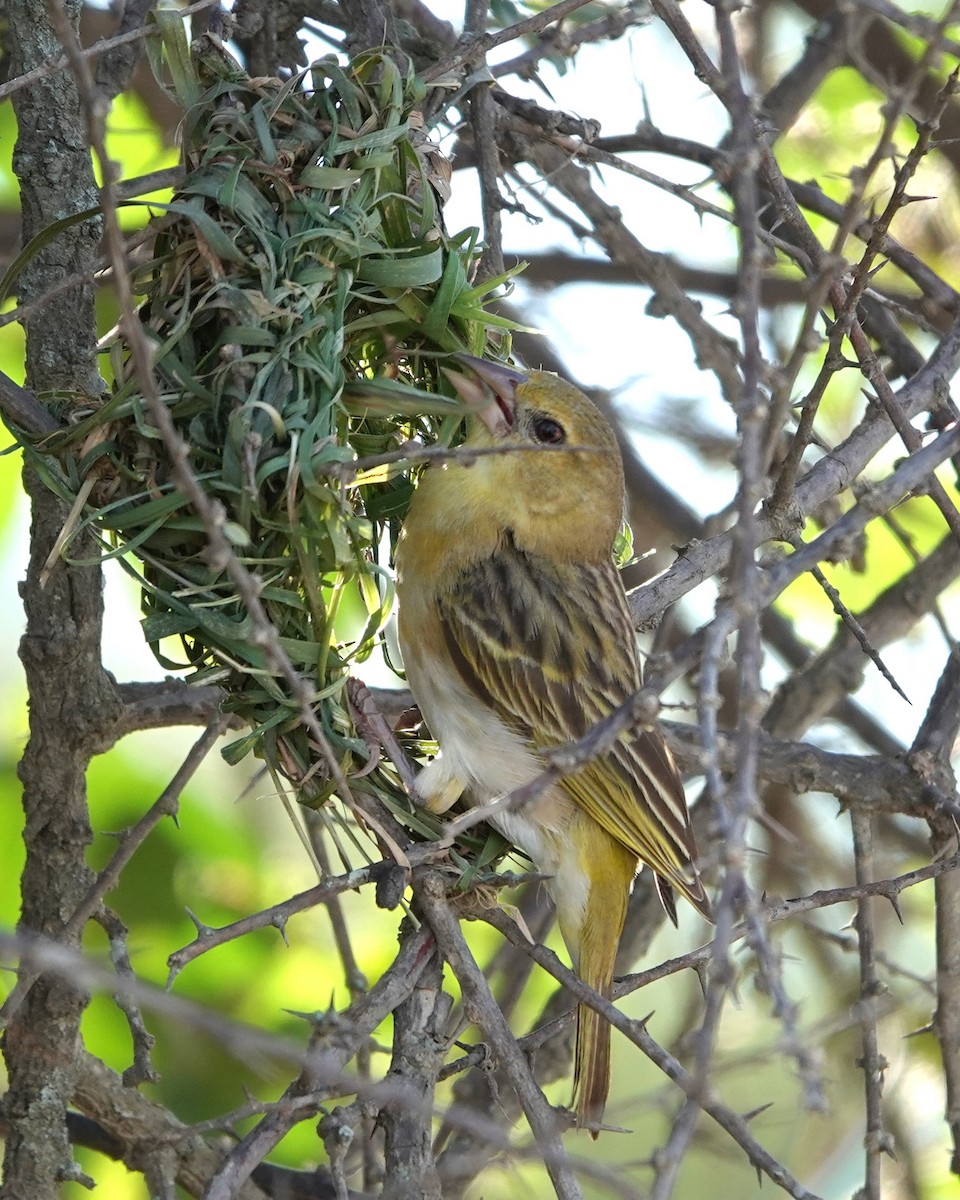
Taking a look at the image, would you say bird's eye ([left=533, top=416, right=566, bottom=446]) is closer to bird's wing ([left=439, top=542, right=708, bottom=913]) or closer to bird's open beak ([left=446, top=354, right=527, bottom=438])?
bird's open beak ([left=446, top=354, right=527, bottom=438])

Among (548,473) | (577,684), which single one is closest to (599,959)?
(577,684)

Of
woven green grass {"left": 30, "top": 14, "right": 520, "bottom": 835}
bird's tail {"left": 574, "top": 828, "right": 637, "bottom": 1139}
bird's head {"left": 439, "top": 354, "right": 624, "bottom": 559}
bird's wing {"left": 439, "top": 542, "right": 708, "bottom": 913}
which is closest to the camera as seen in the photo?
woven green grass {"left": 30, "top": 14, "right": 520, "bottom": 835}

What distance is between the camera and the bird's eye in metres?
3.44

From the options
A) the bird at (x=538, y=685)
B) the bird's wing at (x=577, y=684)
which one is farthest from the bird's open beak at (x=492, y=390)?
the bird's wing at (x=577, y=684)

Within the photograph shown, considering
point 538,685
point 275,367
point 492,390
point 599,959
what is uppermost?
point 492,390

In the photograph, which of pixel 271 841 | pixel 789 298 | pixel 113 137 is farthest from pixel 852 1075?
pixel 113 137

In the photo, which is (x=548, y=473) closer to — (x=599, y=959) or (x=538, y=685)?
(x=538, y=685)

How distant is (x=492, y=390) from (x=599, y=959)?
1.28 meters

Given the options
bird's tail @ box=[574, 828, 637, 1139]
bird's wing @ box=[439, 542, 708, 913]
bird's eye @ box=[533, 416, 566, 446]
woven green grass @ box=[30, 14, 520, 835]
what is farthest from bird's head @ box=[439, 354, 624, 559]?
bird's tail @ box=[574, 828, 637, 1139]

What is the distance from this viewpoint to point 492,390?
3211 mm

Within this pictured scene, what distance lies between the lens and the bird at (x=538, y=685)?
3.17 metres

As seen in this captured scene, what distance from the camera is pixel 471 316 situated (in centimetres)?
304

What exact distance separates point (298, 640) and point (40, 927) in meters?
1.10

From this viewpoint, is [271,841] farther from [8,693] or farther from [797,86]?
[797,86]
